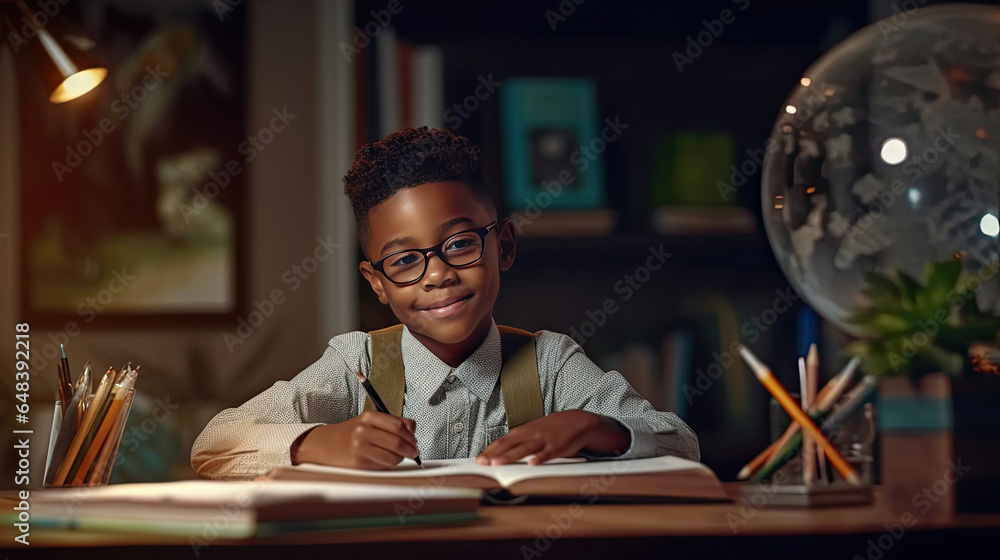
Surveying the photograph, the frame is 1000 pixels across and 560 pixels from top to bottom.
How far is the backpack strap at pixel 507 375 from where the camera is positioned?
1.14 metres

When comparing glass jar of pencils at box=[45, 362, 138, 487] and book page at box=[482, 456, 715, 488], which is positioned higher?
glass jar of pencils at box=[45, 362, 138, 487]

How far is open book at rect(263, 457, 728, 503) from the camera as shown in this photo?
0.70m

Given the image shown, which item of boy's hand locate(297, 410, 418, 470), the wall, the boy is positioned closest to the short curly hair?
the boy

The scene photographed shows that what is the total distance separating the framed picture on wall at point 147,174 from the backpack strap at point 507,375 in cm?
43

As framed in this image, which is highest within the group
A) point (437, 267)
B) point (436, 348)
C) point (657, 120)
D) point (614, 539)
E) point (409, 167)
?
point (657, 120)

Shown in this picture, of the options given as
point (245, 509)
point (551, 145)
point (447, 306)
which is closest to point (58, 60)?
point (447, 306)

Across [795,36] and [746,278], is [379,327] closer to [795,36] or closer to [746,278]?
[746,278]

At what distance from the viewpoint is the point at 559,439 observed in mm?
908

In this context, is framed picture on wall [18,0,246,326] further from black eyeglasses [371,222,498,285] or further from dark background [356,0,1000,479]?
black eyeglasses [371,222,498,285]

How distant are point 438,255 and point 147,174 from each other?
2.29 ft

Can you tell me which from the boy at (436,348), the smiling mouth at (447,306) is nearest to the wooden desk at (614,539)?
the boy at (436,348)

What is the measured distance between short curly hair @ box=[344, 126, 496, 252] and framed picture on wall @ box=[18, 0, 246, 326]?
15.3 inches

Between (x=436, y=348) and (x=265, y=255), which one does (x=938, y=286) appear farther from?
(x=265, y=255)

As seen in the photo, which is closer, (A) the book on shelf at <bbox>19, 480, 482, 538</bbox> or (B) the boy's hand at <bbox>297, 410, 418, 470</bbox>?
(A) the book on shelf at <bbox>19, 480, 482, 538</bbox>
